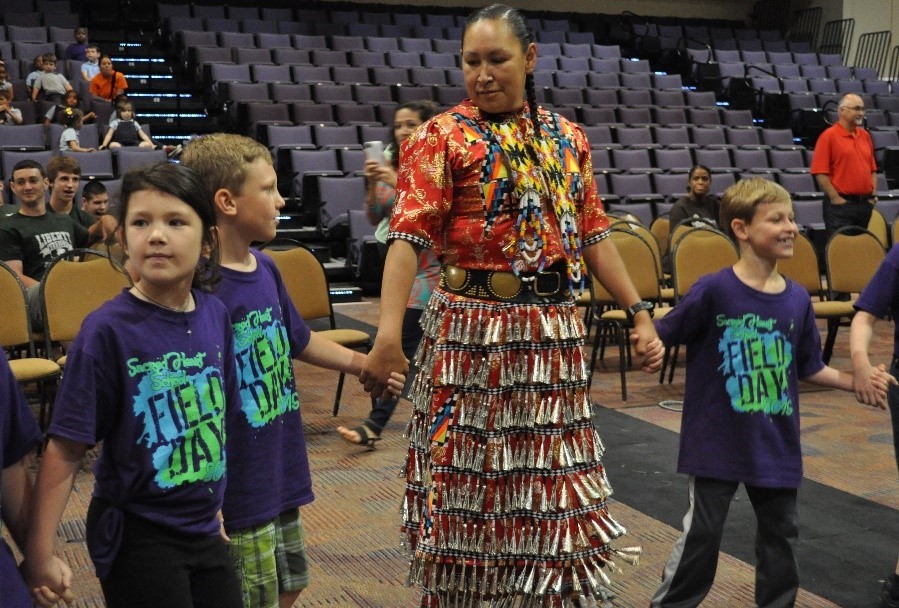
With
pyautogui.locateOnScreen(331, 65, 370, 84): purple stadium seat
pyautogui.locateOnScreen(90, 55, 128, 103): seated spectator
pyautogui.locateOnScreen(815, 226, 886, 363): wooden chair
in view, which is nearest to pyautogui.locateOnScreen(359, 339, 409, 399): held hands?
pyautogui.locateOnScreen(815, 226, 886, 363): wooden chair

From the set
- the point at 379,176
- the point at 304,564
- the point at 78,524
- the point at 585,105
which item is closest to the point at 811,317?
the point at 304,564

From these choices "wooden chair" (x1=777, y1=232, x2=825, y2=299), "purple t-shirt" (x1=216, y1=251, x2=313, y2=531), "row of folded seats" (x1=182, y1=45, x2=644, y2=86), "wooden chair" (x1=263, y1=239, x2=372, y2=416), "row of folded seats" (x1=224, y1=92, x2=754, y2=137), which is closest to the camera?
"purple t-shirt" (x1=216, y1=251, x2=313, y2=531)

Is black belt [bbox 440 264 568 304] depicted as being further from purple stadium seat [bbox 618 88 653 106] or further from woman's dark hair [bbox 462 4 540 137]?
purple stadium seat [bbox 618 88 653 106]

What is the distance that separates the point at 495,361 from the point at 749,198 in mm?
909

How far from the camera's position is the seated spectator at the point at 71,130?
31.9 ft

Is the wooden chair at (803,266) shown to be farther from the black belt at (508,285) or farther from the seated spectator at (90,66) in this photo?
the seated spectator at (90,66)

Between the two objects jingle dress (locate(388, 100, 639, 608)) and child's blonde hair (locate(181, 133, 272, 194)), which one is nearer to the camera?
child's blonde hair (locate(181, 133, 272, 194))

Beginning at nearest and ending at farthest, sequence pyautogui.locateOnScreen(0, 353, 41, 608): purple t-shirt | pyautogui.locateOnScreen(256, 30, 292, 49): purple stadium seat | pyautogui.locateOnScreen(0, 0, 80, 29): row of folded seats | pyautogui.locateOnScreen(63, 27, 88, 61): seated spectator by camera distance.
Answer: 1. pyautogui.locateOnScreen(0, 353, 41, 608): purple t-shirt
2. pyautogui.locateOnScreen(63, 27, 88, 61): seated spectator
3. pyautogui.locateOnScreen(0, 0, 80, 29): row of folded seats
4. pyautogui.locateOnScreen(256, 30, 292, 49): purple stadium seat

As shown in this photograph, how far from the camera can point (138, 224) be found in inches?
69.1

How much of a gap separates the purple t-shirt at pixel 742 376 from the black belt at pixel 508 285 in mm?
484

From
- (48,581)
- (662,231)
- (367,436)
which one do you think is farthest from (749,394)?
(662,231)

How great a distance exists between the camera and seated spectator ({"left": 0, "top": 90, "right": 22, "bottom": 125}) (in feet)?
33.1

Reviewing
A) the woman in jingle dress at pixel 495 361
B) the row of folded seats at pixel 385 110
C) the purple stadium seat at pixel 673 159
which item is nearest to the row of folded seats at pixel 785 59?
the row of folded seats at pixel 385 110

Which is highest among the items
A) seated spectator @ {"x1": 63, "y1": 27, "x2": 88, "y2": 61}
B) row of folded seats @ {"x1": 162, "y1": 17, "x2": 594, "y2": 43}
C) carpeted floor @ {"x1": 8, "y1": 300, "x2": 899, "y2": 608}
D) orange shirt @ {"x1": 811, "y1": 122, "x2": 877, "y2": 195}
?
row of folded seats @ {"x1": 162, "y1": 17, "x2": 594, "y2": 43}
